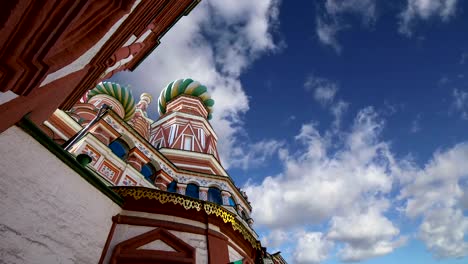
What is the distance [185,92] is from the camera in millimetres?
27172

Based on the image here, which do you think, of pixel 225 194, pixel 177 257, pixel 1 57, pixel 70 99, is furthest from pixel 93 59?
pixel 225 194

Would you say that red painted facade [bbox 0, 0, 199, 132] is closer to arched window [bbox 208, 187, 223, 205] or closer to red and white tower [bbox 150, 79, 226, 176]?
arched window [bbox 208, 187, 223, 205]

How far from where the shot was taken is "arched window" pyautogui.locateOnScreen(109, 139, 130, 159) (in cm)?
1368

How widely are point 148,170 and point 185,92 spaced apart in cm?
1341

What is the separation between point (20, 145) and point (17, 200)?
3.24 ft

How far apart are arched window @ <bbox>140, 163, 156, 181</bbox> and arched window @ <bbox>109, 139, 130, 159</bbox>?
130cm

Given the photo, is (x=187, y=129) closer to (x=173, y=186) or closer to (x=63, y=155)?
(x=173, y=186)

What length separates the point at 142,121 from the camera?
25938mm

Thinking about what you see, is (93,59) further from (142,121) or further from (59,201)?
(142,121)

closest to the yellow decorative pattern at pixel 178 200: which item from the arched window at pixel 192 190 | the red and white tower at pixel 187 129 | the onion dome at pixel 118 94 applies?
the arched window at pixel 192 190

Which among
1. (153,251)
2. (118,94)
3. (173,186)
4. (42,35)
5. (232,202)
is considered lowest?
(42,35)

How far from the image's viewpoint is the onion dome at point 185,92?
27141 millimetres

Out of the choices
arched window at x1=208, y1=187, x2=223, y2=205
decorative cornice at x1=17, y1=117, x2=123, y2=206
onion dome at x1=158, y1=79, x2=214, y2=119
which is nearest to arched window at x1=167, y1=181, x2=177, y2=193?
arched window at x1=208, y1=187, x2=223, y2=205

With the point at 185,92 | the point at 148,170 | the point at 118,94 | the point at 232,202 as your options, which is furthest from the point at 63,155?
the point at 185,92
